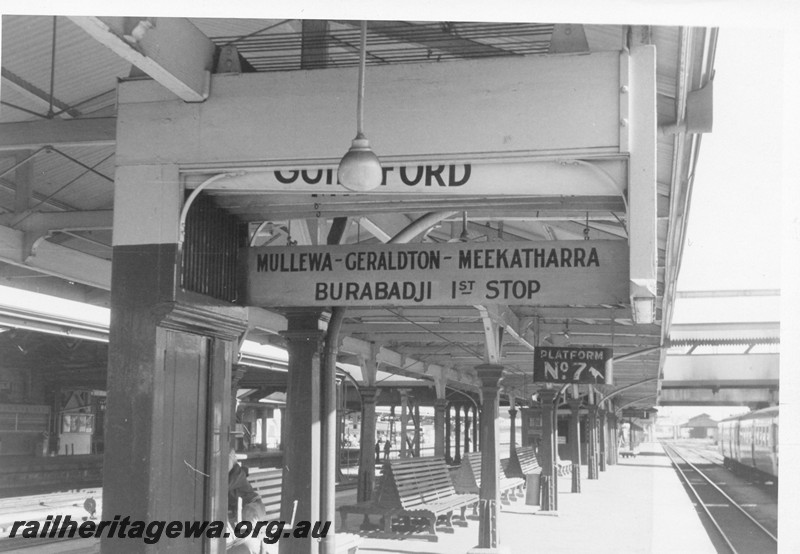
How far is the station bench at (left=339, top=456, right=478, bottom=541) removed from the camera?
46.6ft

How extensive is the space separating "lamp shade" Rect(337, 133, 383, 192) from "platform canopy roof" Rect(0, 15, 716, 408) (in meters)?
0.81

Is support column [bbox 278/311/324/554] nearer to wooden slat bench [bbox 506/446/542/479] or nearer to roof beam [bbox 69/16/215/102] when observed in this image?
roof beam [bbox 69/16/215/102]

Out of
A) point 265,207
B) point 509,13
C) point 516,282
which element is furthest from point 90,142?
point 509,13

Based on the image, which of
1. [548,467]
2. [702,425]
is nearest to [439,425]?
[548,467]

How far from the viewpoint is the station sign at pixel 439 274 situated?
556 cm

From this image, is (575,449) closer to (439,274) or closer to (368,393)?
(368,393)

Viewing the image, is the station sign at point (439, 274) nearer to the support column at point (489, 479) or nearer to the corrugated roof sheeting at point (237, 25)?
the corrugated roof sheeting at point (237, 25)

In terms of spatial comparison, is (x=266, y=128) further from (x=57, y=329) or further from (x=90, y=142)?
(x=57, y=329)

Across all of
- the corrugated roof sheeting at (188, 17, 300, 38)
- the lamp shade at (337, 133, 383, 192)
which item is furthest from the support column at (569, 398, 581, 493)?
the lamp shade at (337, 133, 383, 192)

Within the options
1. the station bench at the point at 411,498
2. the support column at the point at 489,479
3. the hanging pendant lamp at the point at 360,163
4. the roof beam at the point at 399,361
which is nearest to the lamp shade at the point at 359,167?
the hanging pendant lamp at the point at 360,163

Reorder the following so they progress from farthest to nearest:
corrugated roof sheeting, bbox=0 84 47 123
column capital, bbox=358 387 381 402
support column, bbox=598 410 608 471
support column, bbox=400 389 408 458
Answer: support column, bbox=598 410 608 471 < support column, bbox=400 389 408 458 < column capital, bbox=358 387 381 402 < corrugated roof sheeting, bbox=0 84 47 123

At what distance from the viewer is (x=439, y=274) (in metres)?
5.79

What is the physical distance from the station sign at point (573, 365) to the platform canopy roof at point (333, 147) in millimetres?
704

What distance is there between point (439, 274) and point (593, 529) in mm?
12012
